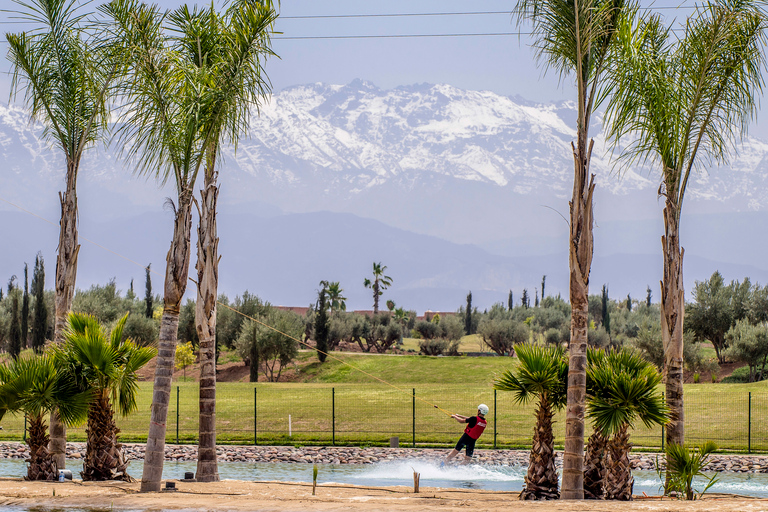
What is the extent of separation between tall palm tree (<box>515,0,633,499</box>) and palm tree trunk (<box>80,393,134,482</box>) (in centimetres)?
851

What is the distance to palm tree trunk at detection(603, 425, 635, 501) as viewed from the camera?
13227 millimetres

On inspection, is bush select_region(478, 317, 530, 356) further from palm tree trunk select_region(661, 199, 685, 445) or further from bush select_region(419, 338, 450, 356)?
palm tree trunk select_region(661, 199, 685, 445)

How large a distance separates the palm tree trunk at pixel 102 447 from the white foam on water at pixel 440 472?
681cm

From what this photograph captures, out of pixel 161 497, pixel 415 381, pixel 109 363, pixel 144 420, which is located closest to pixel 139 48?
pixel 109 363

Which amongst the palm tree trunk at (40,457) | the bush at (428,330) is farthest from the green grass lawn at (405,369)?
the palm tree trunk at (40,457)

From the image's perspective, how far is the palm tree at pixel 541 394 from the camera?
1352 cm

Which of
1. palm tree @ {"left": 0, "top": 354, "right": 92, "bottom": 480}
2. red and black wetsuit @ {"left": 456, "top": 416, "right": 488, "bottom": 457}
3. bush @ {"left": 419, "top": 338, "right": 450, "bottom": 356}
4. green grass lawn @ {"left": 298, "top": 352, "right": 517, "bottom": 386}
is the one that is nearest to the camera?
palm tree @ {"left": 0, "top": 354, "right": 92, "bottom": 480}

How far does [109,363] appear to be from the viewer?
46.5 feet

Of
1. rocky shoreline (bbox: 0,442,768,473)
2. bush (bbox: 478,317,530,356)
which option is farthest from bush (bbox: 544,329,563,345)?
rocky shoreline (bbox: 0,442,768,473)

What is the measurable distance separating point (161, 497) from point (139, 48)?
316 inches

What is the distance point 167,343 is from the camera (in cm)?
1322

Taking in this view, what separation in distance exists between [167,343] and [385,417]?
66.5 ft

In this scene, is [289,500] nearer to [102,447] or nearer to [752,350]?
[102,447]

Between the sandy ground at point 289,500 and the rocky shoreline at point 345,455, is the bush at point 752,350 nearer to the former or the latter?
the rocky shoreline at point 345,455
